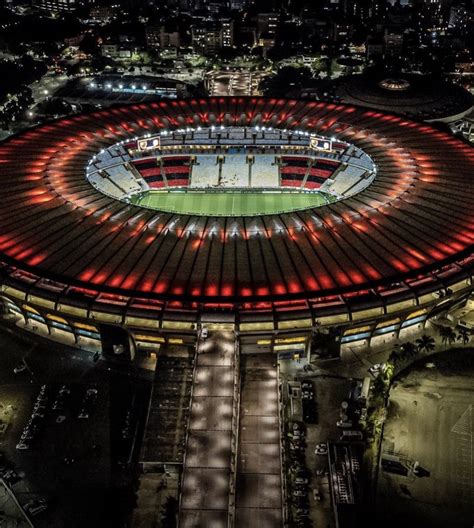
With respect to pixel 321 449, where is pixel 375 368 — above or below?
above

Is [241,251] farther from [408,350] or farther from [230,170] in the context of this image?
[230,170]

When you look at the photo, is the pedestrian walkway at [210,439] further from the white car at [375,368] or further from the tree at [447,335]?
the tree at [447,335]

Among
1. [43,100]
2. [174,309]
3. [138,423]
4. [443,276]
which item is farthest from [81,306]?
[43,100]

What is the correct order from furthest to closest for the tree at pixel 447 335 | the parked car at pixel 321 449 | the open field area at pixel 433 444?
the tree at pixel 447 335 → the parked car at pixel 321 449 → the open field area at pixel 433 444

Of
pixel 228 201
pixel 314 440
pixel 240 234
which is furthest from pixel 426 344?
pixel 228 201

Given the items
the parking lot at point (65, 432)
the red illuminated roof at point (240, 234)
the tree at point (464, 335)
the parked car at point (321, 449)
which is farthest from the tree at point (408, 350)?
the parking lot at point (65, 432)

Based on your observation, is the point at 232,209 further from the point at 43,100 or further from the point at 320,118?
the point at 43,100

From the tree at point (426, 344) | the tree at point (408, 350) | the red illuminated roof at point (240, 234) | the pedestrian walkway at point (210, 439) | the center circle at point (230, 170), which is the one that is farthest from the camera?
the center circle at point (230, 170)

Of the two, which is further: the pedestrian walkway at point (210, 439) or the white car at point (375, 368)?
the white car at point (375, 368)
